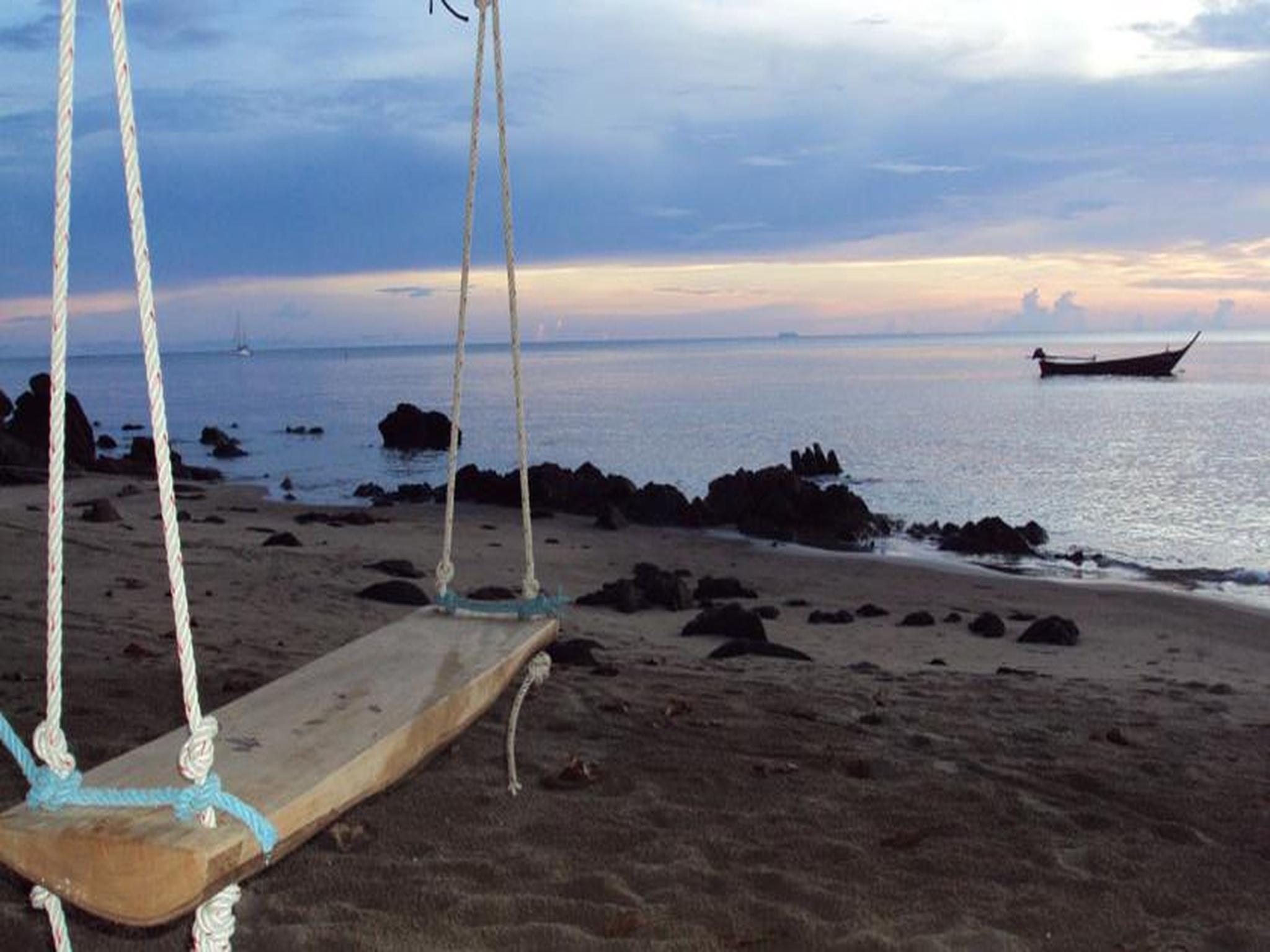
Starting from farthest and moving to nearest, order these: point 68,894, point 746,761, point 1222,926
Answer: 1. point 746,761
2. point 1222,926
3. point 68,894

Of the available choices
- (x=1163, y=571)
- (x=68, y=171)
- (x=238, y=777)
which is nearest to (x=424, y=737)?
(x=238, y=777)

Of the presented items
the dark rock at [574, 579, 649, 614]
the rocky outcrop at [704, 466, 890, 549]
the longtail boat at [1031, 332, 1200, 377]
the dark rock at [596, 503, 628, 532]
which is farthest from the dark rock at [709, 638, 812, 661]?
the longtail boat at [1031, 332, 1200, 377]

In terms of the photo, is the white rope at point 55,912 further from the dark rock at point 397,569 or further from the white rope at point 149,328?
the dark rock at point 397,569

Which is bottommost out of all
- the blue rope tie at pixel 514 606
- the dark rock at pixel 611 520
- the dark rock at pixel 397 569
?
the dark rock at pixel 611 520

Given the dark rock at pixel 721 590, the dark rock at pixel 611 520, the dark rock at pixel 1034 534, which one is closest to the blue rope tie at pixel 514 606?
the dark rock at pixel 721 590

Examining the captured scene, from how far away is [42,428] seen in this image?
23719 millimetres

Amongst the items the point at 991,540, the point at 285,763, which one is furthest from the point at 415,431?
the point at 285,763

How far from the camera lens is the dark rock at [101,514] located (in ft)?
39.3

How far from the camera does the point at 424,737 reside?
2793mm

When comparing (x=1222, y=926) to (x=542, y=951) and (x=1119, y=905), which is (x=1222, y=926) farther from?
(x=542, y=951)

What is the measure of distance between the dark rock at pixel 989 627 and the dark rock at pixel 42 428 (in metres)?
15.4

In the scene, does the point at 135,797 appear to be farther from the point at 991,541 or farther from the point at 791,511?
the point at 791,511

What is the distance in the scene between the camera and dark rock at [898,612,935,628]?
30.4 ft

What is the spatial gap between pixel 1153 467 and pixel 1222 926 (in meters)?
23.5
